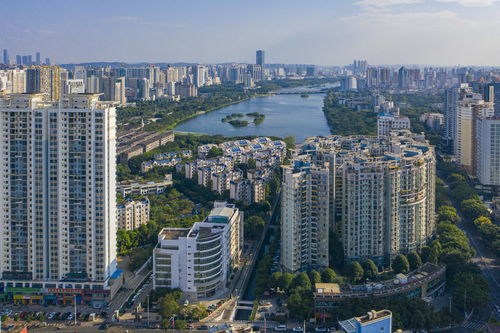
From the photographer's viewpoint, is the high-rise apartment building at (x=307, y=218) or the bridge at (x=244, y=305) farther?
the high-rise apartment building at (x=307, y=218)

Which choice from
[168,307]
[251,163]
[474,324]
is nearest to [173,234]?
[168,307]

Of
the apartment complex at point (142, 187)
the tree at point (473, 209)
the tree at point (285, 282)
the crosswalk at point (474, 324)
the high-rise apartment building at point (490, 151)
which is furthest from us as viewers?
the high-rise apartment building at point (490, 151)

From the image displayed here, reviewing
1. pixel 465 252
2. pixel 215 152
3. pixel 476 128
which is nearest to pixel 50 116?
pixel 465 252

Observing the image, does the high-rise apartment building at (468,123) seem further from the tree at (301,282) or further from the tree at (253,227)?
the tree at (301,282)

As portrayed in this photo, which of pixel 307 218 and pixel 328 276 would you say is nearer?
pixel 328 276

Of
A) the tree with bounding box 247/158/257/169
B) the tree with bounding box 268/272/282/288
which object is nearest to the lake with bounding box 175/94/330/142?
the tree with bounding box 247/158/257/169

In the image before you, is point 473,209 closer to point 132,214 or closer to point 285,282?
point 285,282

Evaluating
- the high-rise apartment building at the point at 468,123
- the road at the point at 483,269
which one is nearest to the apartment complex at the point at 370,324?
the road at the point at 483,269
